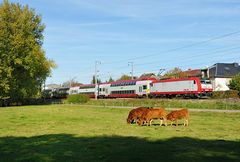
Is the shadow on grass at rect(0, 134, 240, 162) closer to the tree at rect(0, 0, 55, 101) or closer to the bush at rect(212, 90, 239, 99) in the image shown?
the tree at rect(0, 0, 55, 101)

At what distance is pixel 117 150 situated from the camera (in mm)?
11727

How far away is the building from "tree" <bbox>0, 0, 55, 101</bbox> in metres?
47.0

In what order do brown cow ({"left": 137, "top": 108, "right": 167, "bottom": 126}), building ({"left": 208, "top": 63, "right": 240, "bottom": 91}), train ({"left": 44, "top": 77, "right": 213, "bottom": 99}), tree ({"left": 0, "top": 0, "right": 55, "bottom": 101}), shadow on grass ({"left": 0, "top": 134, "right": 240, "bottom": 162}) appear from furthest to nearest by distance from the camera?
building ({"left": 208, "top": 63, "right": 240, "bottom": 91}) → train ({"left": 44, "top": 77, "right": 213, "bottom": 99}) → tree ({"left": 0, "top": 0, "right": 55, "bottom": 101}) → brown cow ({"left": 137, "top": 108, "right": 167, "bottom": 126}) → shadow on grass ({"left": 0, "top": 134, "right": 240, "bottom": 162})

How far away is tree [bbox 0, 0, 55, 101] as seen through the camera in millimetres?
59422

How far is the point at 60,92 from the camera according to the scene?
11644 centimetres

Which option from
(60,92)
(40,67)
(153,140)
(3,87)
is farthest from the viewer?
(60,92)

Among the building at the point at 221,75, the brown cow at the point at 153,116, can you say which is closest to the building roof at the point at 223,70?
the building at the point at 221,75

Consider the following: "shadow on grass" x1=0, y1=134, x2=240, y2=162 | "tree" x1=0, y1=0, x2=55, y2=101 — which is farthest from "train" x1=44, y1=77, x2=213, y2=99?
"shadow on grass" x1=0, y1=134, x2=240, y2=162

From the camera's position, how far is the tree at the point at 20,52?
2339 inches

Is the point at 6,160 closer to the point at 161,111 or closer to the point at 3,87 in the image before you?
the point at 161,111

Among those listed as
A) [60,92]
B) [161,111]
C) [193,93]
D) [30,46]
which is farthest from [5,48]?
[60,92]

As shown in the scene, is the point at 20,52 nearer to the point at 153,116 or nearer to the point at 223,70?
the point at 153,116

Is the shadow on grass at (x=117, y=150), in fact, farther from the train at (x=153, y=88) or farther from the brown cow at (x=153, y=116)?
the train at (x=153, y=88)

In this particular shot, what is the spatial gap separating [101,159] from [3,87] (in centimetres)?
5191
